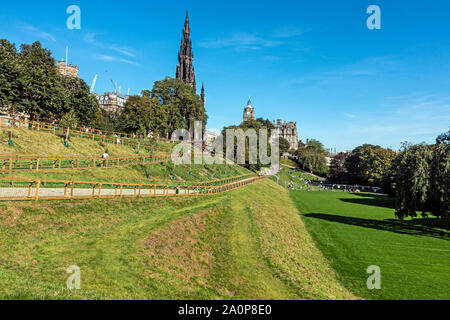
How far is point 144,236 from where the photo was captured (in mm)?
15812

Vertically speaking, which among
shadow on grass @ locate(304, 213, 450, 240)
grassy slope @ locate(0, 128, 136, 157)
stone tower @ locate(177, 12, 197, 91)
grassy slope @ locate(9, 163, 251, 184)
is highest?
stone tower @ locate(177, 12, 197, 91)

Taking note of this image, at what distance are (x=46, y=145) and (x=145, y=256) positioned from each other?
26.9 meters

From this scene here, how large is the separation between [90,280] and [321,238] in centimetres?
2327

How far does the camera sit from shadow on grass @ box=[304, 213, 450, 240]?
30958 millimetres

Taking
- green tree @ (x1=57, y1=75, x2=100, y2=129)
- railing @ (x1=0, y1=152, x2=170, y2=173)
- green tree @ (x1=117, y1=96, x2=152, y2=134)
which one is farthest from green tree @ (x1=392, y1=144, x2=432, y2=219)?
green tree @ (x1=57, y1=75, x2=100, y2=129)

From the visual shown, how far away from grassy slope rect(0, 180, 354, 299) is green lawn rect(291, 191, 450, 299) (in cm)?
181

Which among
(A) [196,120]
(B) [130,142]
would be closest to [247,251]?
(B) [130,142]

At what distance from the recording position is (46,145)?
32.8 metres

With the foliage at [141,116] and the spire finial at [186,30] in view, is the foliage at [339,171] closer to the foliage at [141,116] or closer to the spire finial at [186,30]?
the foliage at [141,116]

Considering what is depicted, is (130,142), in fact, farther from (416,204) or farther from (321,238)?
(416,204)

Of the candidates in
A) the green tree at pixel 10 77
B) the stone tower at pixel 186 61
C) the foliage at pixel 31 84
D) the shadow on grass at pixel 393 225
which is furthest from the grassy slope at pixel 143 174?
the stone tower at pixel 186 61

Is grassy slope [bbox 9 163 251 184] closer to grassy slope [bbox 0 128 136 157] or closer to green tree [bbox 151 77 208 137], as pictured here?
grassy slope [bbox 0 128 136 157]

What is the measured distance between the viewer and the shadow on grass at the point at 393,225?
31.0 metres

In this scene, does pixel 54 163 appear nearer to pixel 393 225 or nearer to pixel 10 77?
pixel 10 77
